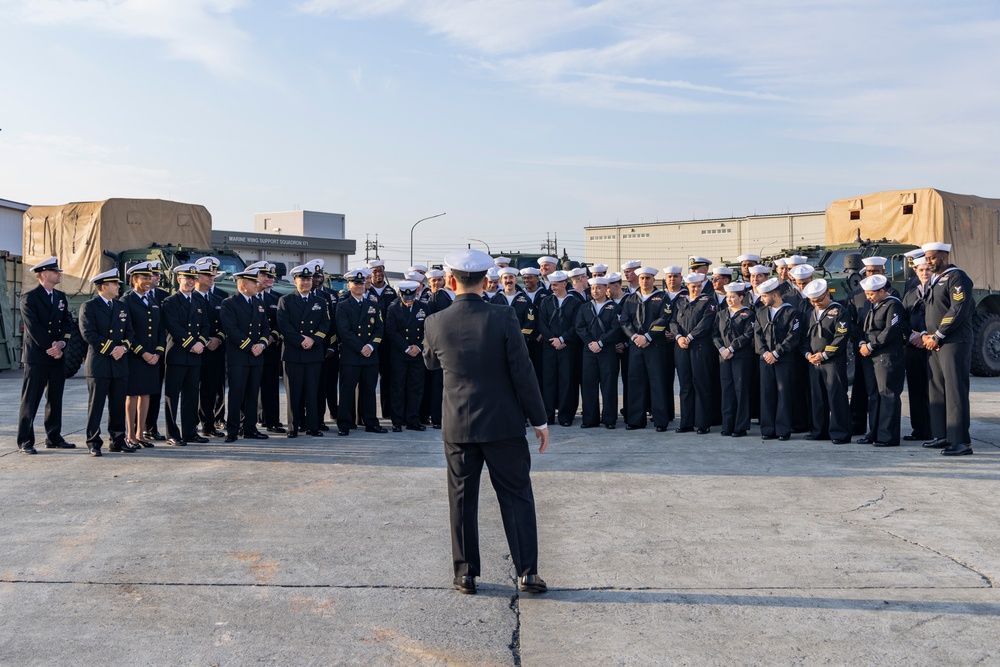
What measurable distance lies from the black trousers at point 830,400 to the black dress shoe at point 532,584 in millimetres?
5602

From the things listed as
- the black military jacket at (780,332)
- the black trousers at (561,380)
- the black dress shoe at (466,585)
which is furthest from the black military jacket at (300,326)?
the black dress shoe at (466,585)

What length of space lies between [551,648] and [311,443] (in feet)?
19.4

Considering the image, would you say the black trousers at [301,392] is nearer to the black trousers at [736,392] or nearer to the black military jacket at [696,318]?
the black military jacket at [696,318]

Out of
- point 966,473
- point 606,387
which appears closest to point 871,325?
point 966,473

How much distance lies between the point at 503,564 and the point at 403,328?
18.4ft

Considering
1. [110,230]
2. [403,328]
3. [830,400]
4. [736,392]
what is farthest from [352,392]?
[110,230]

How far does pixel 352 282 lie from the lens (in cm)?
1042

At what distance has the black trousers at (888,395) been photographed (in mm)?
9047

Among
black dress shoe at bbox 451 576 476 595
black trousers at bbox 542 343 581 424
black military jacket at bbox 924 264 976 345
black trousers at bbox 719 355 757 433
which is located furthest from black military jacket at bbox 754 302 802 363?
black dress shoe at bbox 451 576 476 595

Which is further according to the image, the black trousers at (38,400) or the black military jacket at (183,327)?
the black military jacket at (183,327)

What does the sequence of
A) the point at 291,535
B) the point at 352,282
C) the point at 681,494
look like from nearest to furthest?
the point at 291,535
the point at 681,494
the point at 352,282

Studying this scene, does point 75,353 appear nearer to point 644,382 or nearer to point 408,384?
point 408,384

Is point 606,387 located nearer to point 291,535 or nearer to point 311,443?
point 311,443

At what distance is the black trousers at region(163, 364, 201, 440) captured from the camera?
9297 mm
